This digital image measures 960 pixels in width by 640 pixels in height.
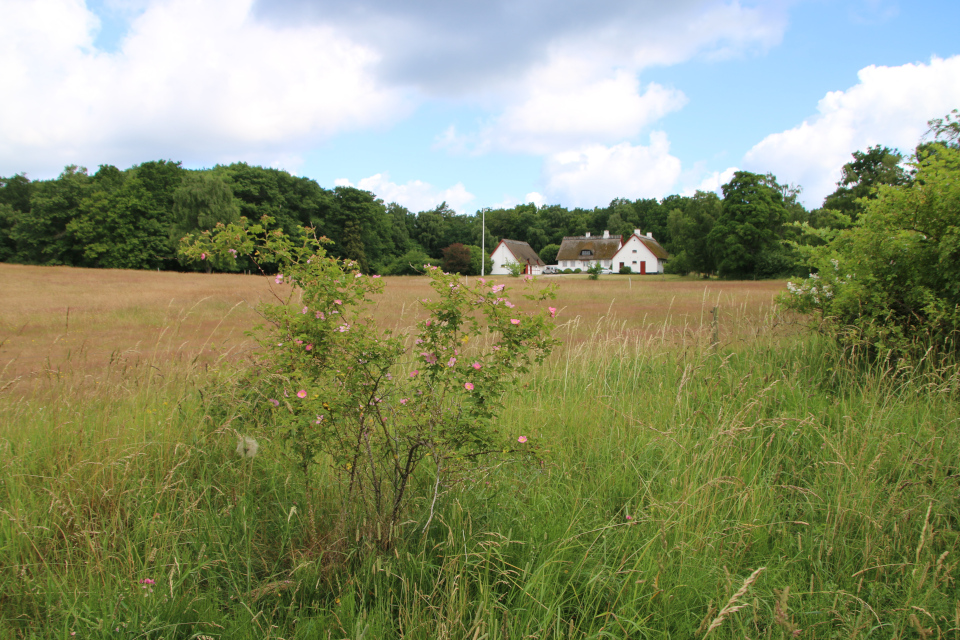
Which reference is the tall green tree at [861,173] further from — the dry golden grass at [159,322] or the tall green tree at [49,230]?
the tall green tree at [49,230]

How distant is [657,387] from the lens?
16.4 ft

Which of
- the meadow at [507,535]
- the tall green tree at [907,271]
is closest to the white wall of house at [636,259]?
the tall green tree at [907,271]

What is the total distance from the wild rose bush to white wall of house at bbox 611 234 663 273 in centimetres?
8050

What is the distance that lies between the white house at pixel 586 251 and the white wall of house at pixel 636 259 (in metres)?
3.64

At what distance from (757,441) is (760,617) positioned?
5.99 feet

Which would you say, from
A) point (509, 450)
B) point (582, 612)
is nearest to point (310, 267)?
point (509, 450)

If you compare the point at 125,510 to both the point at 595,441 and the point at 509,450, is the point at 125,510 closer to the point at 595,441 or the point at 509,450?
→ the point at 509,450

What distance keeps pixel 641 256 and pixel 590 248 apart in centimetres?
1224

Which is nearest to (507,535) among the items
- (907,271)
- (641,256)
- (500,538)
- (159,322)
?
(500,538)

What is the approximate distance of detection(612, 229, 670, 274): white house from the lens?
79.1m

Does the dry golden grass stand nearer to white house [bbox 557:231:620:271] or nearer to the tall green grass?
the tall green grass

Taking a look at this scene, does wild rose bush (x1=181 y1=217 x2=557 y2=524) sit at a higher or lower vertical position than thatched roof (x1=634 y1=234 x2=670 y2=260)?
lower

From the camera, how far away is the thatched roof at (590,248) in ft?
290

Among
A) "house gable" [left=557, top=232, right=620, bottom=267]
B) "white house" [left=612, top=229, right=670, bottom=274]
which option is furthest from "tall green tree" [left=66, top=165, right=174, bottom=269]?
"white house" [left=612, top=229, right=670, bottom=274]
